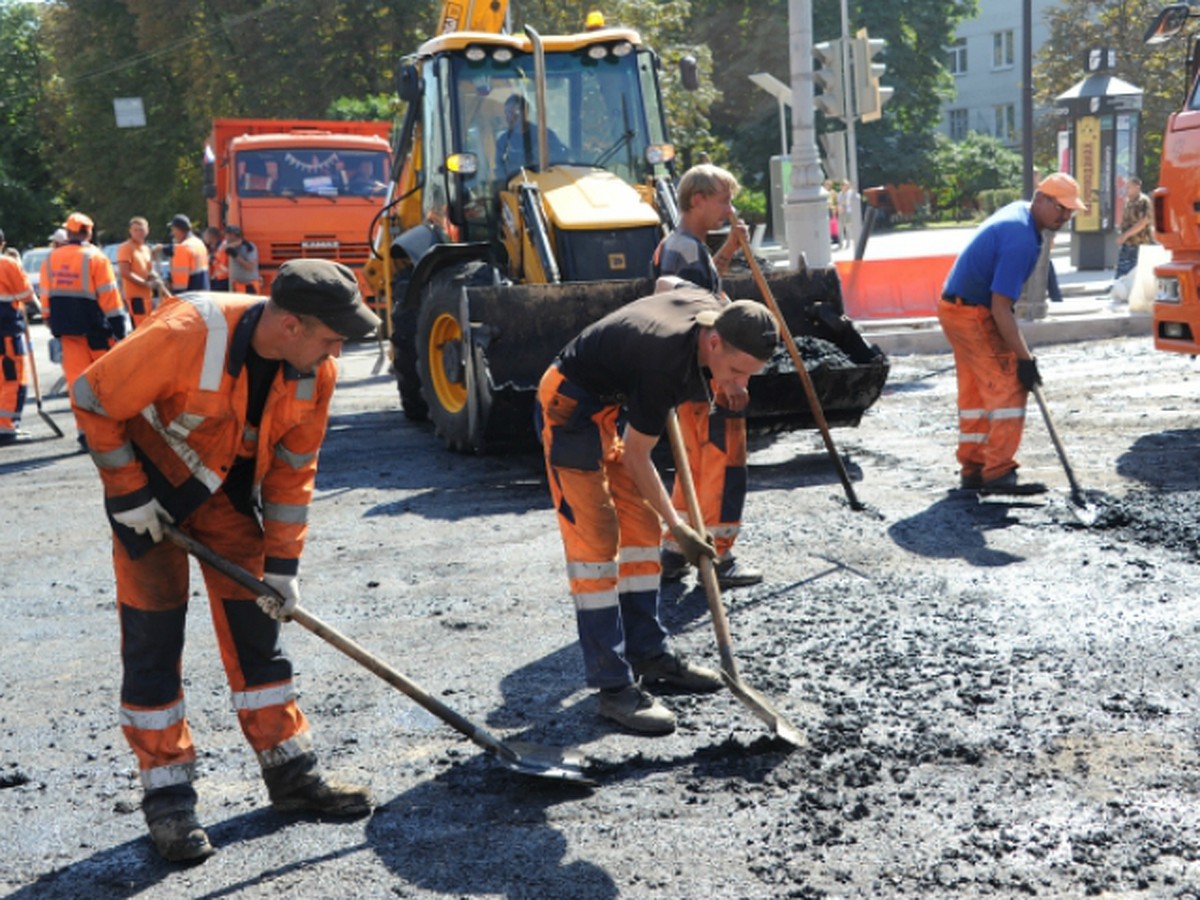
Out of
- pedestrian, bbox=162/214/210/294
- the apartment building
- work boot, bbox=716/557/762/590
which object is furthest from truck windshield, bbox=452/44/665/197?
the apartment building

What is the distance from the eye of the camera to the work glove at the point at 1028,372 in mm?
7113

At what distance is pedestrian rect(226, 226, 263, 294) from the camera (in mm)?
17375

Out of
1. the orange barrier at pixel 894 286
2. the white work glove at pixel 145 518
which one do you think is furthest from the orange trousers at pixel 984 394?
the orange barrier at pixel 894 286

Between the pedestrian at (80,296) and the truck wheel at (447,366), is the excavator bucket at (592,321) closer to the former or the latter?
the truck wheel at (447,366)

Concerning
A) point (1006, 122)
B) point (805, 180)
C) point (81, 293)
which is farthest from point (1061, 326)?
point (1006, 122)

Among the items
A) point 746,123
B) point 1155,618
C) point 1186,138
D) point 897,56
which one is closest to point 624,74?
point 1186,138

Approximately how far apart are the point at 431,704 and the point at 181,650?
74 cm

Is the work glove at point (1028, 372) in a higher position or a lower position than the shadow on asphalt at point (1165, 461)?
higher

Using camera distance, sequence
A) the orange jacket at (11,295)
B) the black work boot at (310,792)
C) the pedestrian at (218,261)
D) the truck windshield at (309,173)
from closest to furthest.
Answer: the black work boot at (310,792)
the orange jacket at (11,295)
the pedestrian at (218,261)
the truck windshield at (309,173)

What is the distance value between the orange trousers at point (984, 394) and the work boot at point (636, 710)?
3478 millimetres

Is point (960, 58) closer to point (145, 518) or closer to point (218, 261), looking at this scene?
point (218, 261)

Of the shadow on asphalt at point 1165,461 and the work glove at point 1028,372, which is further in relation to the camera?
the shadow on asphalt at point 1165,461

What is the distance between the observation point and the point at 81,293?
35.3ft

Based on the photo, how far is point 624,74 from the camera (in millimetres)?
9922
